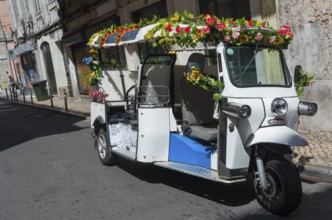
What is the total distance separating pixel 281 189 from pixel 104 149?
3.65 metres

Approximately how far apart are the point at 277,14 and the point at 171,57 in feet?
9.78

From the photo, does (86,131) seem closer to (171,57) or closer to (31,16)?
(171,57)

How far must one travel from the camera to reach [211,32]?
14.5ft

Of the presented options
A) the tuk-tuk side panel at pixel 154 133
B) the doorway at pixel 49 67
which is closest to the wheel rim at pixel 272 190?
the tuk-tuk side panel at pixel 154 133

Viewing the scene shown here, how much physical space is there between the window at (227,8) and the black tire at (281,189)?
5.68 meters

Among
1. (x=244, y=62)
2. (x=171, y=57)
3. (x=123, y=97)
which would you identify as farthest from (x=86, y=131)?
(x=244, y=62)

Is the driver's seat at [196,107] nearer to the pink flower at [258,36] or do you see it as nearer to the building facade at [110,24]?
the pink flower at [258,36]

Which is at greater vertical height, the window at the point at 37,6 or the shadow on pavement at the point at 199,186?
the window at the point at 37,6

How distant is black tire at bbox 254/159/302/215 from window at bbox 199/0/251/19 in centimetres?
568

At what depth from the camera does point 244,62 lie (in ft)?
14.8

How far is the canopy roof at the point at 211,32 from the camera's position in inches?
173

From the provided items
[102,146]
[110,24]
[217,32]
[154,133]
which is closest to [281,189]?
[217,32]

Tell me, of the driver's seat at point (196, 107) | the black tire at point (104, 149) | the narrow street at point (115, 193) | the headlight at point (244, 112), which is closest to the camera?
the headlight at point (244, 112)

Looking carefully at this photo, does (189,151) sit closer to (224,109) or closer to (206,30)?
(224,109)
